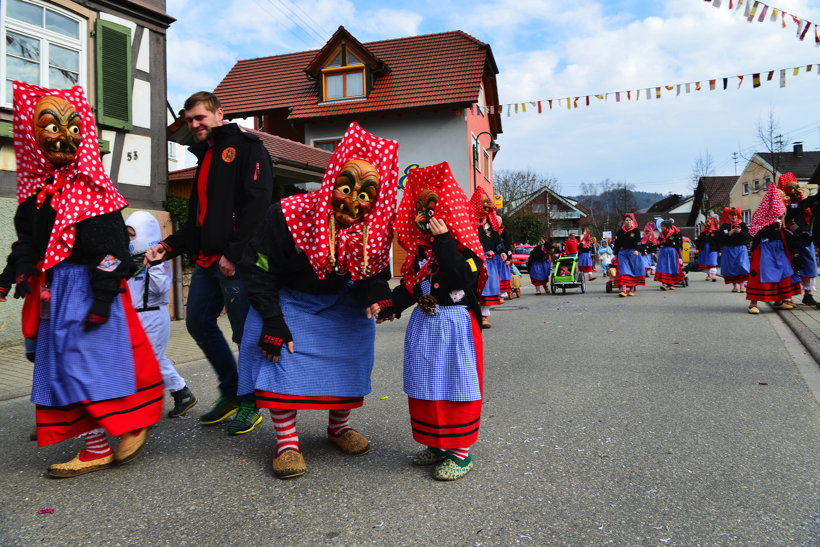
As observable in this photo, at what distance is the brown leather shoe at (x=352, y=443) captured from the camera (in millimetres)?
3809

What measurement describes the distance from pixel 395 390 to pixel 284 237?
8.46 feet

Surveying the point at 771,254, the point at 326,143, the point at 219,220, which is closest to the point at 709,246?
the point at 771,254

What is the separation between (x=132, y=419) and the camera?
3561mm

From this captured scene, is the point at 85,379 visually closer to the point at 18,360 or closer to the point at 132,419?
the point at 132,419

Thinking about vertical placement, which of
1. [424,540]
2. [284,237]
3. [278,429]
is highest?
[284,237]

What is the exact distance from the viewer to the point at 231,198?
403 centimetres

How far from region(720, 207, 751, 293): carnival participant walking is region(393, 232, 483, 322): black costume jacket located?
500 inches

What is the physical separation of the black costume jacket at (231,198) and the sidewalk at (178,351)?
292 cm

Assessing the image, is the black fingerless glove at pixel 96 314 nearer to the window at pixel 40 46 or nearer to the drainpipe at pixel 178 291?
the window at pixel 40 46

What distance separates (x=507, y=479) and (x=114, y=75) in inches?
380

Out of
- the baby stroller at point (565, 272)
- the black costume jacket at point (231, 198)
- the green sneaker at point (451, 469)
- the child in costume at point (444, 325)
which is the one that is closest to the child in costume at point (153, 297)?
the black costume jacket at point (231, 198)

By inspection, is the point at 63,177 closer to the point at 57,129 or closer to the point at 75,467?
the point at 57,129

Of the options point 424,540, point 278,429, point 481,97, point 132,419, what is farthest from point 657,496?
point 481,97

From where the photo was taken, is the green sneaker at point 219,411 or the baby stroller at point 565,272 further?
the baby stroller at point 565,272
